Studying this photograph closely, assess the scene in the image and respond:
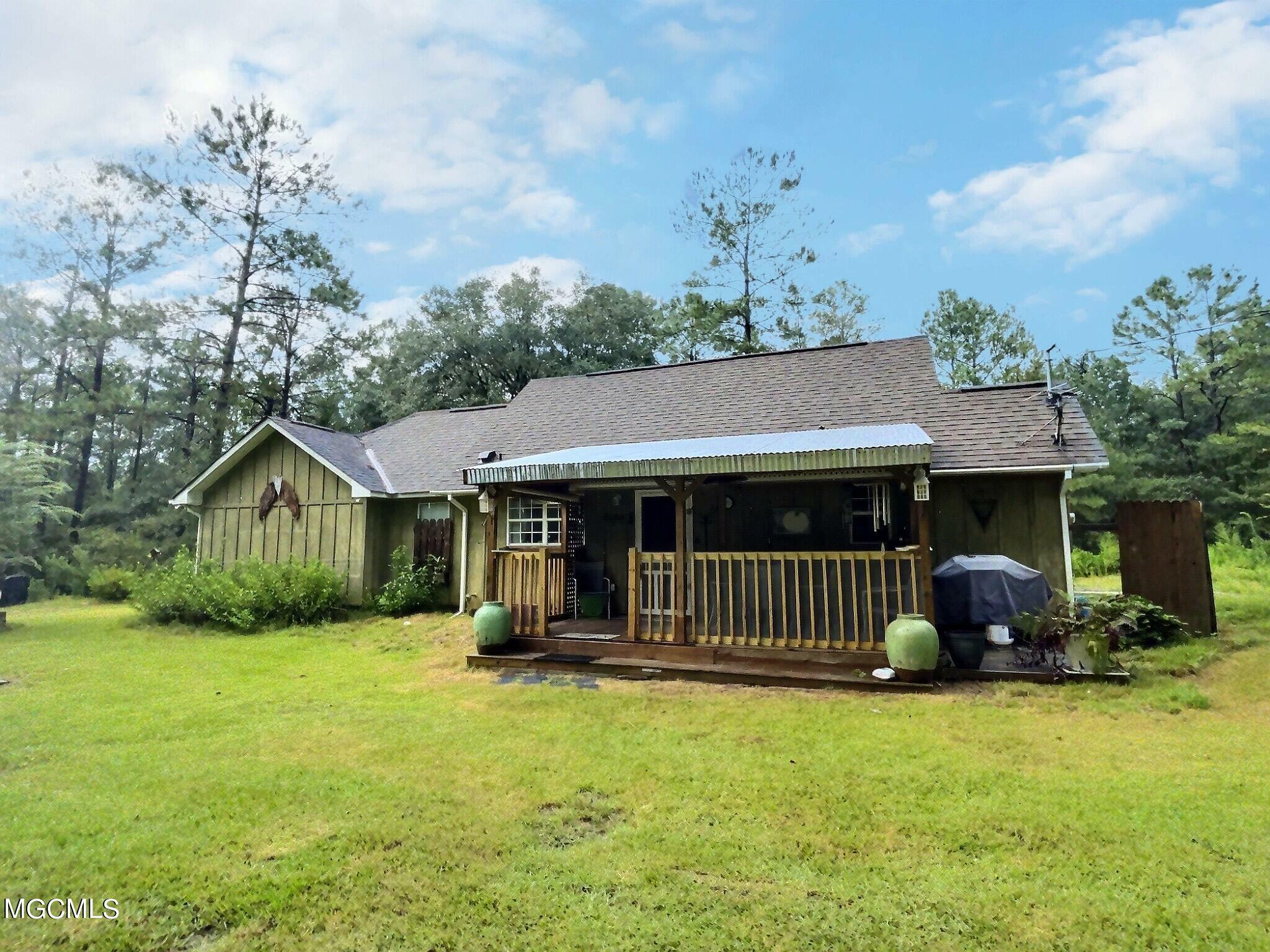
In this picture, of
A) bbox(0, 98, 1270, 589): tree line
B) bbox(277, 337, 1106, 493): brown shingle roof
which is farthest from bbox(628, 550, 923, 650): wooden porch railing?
bbox(0, 98, 1270, 589): tree line

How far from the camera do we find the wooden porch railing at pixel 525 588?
8.54 metres

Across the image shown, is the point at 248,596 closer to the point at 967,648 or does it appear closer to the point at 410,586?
the point at 410,586

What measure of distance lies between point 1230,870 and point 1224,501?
24022mm

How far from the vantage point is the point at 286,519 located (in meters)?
13.2

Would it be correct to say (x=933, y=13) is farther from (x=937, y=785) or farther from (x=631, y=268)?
(x=631, y=268)

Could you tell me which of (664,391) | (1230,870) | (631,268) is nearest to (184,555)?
(664,391)

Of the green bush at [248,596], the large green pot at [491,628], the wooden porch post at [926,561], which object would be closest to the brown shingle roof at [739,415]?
the green bush at [248,596]

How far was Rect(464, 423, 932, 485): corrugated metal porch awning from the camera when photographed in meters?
6.91

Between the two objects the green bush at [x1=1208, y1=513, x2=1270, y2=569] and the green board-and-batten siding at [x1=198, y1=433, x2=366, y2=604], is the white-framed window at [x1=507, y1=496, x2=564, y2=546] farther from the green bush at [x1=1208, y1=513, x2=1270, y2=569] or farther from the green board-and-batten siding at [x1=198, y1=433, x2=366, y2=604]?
the green bush at [x1=1208, y1=513, x2=1270, y2=569]

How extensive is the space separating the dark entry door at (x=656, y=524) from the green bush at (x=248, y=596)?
19.2 feet

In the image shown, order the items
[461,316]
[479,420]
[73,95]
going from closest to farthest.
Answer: [73,95] → [479,420] → [461,316]

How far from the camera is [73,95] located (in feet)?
28.6

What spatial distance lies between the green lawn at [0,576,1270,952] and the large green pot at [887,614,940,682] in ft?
1.40

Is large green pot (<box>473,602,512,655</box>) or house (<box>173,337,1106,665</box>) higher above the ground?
house (<box>173,337,1106,665</box>)
